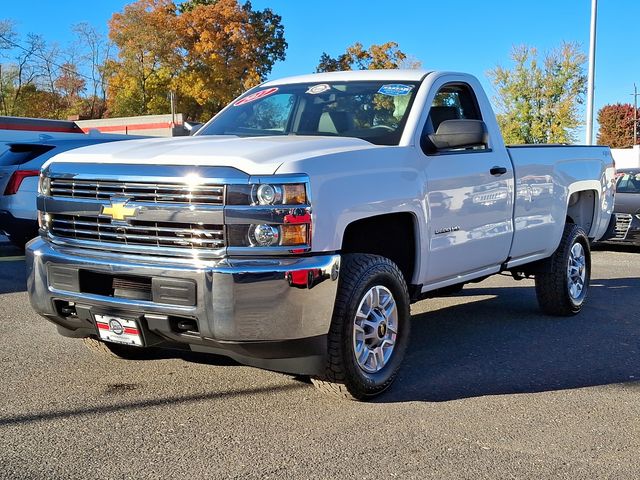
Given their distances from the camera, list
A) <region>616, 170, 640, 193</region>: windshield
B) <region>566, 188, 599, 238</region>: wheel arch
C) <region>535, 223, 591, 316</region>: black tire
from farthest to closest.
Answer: <region>616, 170, 640, 193</region>: windshield → <region>566, 188, 599, 238</region>: wheel arch → <region>535, 223, 591, 316</region>: black tire

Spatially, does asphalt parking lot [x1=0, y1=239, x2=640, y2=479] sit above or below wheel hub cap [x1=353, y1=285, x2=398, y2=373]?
below

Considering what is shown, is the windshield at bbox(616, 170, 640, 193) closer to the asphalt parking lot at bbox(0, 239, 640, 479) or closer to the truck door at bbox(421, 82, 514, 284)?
the asphalt parking lot at bbox(0, 239, 640, 479)

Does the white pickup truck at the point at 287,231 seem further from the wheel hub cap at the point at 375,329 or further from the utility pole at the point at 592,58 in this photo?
the utility pole at the point at 592,58

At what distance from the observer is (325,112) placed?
17.4ft

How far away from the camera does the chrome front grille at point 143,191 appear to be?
12.3 ft

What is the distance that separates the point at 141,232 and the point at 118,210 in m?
0.19

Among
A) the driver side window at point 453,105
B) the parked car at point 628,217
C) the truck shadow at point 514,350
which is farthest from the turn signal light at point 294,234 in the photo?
the parked car at point 628,217

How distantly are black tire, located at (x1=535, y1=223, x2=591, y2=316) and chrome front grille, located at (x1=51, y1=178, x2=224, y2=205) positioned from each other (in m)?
3.99

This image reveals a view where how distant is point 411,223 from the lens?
15.4 feet

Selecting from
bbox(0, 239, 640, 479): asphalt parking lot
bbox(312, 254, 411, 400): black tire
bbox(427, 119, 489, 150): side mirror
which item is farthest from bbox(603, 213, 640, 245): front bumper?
bbox(312, 254, 411, 400): black tire

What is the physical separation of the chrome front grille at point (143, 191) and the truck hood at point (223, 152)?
138 mm

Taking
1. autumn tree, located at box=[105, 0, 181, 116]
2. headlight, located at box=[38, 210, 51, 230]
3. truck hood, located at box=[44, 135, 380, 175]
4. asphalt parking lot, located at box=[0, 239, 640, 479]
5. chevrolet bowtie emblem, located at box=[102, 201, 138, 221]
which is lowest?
asphalt parking lot, located at box=[0, 239, 640, 479]

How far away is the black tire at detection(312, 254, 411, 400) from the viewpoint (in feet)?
13.1

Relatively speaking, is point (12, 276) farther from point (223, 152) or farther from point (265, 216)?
point (265, 216)
